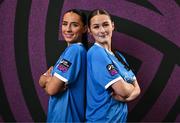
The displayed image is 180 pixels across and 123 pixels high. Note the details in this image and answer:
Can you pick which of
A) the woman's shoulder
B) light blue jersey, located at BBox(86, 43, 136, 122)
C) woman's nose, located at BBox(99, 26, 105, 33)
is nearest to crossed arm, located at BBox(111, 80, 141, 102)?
light blue jersey, located at BBox(86, 43, 136, 122)

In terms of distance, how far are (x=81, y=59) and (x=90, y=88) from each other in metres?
0.16

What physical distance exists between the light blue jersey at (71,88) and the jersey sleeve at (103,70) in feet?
0.31

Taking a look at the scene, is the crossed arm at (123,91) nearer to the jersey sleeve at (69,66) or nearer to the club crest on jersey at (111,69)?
the club crest on jersey at (111,69)

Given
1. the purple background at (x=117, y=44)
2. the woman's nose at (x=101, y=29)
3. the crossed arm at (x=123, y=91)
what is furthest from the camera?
the purple background at (x=117, y=44)

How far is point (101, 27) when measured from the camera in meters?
1.75

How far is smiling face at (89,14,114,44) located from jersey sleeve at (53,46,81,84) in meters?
0.14

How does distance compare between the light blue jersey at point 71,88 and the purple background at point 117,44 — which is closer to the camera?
the light blue jersey at point 71,88

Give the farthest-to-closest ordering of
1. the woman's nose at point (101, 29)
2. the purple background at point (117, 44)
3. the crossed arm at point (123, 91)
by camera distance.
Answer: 1. the purple background at point (117, 44)
2. the woman's nose at point (101, 29)
3. the crossed arm at point (123, 91)

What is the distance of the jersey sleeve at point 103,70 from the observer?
5.33 feet

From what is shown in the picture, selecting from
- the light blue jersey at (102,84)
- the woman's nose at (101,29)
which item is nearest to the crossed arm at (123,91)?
the light blue jersey at (102,84)

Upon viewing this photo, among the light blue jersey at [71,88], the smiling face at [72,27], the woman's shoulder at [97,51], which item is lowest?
the light blue jersey at [71,88]

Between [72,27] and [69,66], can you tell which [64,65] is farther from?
[72,27]

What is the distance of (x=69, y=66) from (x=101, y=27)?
27 centimetres

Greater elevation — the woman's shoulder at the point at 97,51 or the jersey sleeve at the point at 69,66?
the woman's shoulder at the point at 97,51
